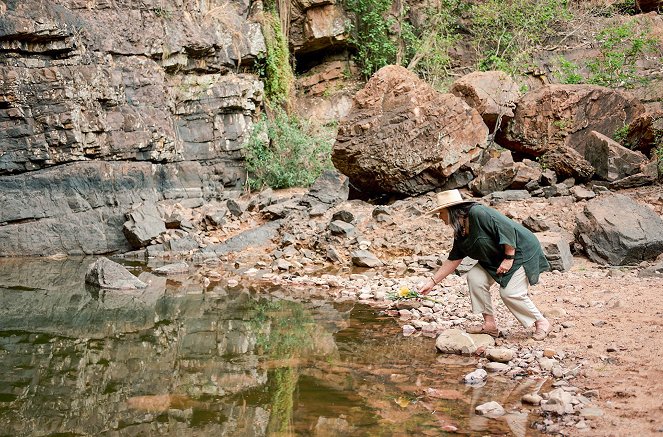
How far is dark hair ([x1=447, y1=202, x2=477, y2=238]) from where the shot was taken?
5.41m

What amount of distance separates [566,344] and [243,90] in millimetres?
14152

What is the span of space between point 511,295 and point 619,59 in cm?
1260

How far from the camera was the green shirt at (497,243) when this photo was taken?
207 inches

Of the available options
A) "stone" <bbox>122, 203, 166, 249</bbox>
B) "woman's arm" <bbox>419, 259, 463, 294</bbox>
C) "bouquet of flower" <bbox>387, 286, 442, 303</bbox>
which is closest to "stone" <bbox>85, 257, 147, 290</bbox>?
"stone" <bbox>122, 203, 166, 249</bbox>

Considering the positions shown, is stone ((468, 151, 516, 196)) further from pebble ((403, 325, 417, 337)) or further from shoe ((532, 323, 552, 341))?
shoe ((532, 323, 552, 341))

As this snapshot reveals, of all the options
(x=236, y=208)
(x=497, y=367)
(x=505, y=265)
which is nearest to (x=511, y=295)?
(x=505, y=265)

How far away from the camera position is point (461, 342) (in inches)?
212

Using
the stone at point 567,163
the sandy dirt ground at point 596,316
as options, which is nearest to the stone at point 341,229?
the sandy dirt ground at point 596,316

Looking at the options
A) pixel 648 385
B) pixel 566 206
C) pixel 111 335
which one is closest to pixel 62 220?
pixel 111 335

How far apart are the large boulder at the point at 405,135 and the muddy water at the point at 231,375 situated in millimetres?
4823

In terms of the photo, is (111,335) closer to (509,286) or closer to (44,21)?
(509,286)

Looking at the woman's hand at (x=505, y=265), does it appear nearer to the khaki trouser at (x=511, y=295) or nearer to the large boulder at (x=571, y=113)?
the khaki trouser at (x=511, y=295)

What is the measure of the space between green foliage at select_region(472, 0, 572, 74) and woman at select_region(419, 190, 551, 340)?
1438cm

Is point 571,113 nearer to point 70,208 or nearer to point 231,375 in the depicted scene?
point 231,375
